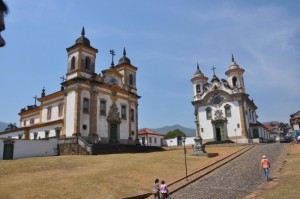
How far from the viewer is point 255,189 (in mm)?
13078

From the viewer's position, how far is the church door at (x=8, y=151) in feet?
87.1

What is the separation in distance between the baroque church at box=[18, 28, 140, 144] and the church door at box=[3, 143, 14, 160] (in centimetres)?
615

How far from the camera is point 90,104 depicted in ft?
110

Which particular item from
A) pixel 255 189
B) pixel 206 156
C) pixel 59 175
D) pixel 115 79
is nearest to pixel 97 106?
pixel 115 79

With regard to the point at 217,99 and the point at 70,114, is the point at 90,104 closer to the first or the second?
the point at 70,114

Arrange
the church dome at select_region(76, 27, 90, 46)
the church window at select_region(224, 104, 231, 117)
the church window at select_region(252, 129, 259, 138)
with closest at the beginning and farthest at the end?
the church dome at select_region(76, 27, 90, 46) → the church window at select_region(224, 104, 231, 117) → the church window at select_region(252, 129, 259, 138)

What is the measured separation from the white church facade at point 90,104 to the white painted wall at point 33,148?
81.7 inches

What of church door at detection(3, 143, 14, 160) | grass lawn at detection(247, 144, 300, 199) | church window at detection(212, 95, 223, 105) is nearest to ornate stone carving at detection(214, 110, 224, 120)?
A: church window at detection(212, 95, 223, 105)

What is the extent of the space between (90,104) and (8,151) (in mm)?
10411

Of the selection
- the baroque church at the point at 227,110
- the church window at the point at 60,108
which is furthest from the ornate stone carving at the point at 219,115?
the church window at the point at 60,108

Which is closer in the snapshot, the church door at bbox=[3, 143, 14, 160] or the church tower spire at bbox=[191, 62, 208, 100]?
the church door at bbox=[3, 143, 14, 160]

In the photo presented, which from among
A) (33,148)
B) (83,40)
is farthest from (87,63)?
(33,148)

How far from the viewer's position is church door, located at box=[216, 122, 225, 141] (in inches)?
1812

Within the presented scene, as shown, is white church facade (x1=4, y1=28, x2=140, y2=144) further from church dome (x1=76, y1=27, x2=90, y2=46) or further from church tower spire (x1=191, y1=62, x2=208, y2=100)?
church tower spire (x1=191, y1=62, x2=208, y2=100)
